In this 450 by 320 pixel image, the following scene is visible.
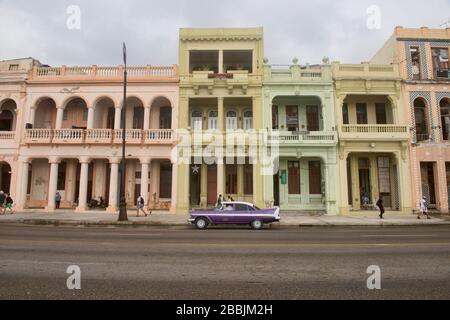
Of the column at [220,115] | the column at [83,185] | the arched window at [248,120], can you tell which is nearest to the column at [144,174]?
the column at [83,185]

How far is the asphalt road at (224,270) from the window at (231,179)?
47.8 ft

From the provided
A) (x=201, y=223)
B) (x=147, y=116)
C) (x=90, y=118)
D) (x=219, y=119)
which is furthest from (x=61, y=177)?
(x=201, y=223)

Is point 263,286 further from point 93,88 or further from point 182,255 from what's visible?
point 93,88

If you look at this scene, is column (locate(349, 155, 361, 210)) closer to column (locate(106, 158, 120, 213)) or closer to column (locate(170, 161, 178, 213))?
column (locate(170, 161, 178, 213))

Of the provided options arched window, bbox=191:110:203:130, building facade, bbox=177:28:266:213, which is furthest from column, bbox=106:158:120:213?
arched window, bbox=191:110:203:130

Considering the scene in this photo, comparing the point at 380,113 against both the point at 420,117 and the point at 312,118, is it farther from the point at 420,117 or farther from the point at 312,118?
the point at 312,118

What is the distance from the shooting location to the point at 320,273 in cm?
591

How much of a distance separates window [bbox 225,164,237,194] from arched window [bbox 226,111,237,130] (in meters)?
3.12

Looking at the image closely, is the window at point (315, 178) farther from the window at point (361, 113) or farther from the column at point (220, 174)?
the column at point (220, 174)

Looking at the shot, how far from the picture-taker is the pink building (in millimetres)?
22875

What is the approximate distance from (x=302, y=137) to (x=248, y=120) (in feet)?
15.3

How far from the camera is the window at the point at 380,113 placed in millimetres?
Answer: 24438

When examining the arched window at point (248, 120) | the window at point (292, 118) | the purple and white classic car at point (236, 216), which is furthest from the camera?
the window at point (292, 118)

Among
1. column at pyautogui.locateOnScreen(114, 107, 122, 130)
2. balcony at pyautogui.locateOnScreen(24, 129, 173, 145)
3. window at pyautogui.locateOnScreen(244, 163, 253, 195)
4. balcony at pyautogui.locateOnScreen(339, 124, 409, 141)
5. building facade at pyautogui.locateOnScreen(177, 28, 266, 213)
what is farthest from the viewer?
window at pyautogui.locateOnScreen(244, 163, 253, 195)
